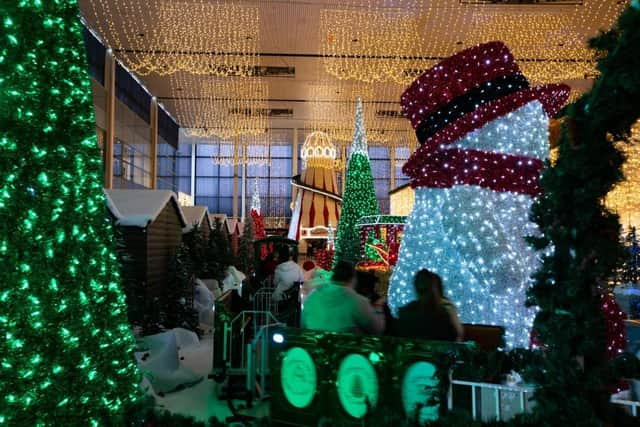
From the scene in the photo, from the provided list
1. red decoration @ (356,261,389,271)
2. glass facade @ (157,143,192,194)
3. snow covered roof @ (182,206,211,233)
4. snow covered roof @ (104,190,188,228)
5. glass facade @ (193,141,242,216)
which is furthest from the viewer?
glass facade @ (193,141,242,216)

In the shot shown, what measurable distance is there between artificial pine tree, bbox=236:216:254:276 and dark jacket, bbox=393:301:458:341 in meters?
15.7

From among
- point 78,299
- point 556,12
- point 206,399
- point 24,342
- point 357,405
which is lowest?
point 206,399

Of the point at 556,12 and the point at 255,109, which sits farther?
the point at 255,109

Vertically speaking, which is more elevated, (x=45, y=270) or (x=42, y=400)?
(x=45, y=270)

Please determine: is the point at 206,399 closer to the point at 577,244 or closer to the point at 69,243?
the point at 69,243

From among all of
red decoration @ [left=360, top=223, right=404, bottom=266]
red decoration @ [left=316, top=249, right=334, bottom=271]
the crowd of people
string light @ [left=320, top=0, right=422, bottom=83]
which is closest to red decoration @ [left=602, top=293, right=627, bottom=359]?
the crowd of people

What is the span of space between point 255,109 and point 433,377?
23.1 metres

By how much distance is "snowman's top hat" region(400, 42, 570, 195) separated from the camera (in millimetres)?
4738

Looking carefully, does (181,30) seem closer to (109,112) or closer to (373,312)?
(109,112)

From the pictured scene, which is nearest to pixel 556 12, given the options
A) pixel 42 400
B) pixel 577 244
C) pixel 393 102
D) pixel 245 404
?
→ pixel 393 102

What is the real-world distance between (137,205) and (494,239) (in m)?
6.83

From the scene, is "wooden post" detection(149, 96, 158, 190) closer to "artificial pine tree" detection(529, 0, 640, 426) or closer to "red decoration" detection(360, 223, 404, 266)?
"red decoration" detection(360, 223, 404, 266)

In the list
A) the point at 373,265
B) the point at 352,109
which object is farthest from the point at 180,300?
the point at 352,109

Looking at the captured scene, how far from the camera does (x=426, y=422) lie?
109 inches
